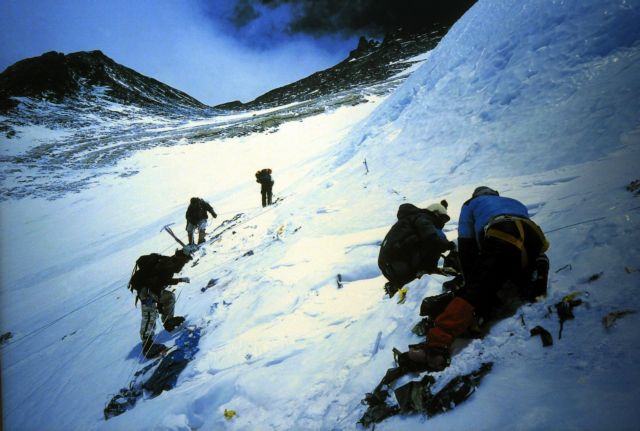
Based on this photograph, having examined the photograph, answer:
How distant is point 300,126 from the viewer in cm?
3269

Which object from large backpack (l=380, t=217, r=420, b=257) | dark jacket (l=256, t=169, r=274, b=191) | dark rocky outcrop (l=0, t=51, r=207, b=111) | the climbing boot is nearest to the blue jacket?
large backpack (l=380, t=217, r=420, b=257)

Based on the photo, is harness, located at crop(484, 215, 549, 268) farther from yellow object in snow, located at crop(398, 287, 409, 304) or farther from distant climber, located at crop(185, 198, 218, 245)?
distant climber, located at crop(185, 198, 218, 245)

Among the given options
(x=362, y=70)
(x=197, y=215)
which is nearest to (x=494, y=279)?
(x=197, y=215)

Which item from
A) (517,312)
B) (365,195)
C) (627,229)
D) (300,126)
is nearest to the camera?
(517,312)

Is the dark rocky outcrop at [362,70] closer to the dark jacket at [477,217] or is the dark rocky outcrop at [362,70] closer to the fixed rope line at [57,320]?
the fixed rope line at [57,320]

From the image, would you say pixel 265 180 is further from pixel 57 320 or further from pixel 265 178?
pixel 57 320

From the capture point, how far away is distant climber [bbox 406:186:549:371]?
7.86 feet

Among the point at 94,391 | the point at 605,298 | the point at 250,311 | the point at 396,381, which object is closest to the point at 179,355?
the point at 250,311

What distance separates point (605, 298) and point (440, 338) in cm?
118

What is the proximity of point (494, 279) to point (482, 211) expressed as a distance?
736 mm

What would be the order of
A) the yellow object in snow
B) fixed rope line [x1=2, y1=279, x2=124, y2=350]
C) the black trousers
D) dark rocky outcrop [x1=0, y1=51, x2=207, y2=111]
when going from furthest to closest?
1. dark rocky outcrop [x1=0, y1=51, x2=207, y2=111]
2. the black trousers
3. fixed rope line [x1=2, y1=279, x2=124, y2=350]
4. the yellow object in snow

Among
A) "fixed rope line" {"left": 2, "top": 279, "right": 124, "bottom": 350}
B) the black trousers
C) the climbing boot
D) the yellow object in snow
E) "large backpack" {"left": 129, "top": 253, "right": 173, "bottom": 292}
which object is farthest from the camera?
the black trousers

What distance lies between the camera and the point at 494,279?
2518 mm

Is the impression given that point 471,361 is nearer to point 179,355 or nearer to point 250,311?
point 250,311
